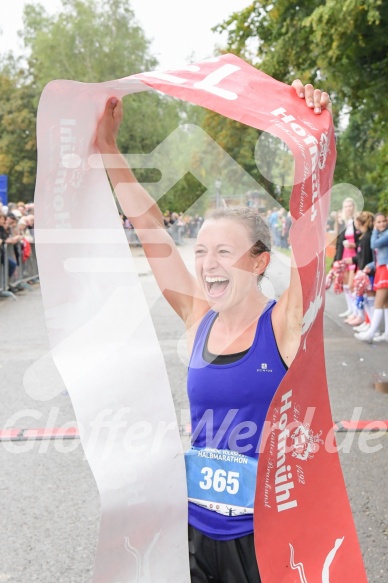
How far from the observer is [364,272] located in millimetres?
9938

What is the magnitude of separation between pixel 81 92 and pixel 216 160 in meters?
0.55

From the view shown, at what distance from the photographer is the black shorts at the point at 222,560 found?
6.79ft

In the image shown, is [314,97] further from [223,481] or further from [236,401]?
[223,481]

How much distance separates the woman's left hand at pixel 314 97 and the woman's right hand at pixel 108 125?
1.89 ft

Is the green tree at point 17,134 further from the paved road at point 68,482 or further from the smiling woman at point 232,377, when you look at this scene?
the smiling woman at point 232,377

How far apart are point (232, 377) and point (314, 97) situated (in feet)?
2.72

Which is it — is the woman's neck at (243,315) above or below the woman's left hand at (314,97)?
below

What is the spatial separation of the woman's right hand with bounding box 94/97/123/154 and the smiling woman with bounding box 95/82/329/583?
0.45 meters

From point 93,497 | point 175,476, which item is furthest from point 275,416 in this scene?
point 93,497

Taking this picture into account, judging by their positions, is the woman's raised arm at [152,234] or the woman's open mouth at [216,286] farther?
the woman's raised arm at [152,234]

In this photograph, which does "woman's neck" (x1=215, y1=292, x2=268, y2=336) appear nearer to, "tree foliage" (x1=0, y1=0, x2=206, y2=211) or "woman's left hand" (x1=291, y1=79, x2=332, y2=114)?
"woman's left hand" (x1=291, y1=79, x2=332, y2=114)

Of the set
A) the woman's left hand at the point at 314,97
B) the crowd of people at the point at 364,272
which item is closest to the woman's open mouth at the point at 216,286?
the woman's left hand at the point at 314,97

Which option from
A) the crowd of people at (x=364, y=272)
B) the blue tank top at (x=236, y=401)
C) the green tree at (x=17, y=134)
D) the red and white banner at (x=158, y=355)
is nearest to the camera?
the red and white banner at (x=158, y=355)

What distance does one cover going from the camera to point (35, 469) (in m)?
4.96
